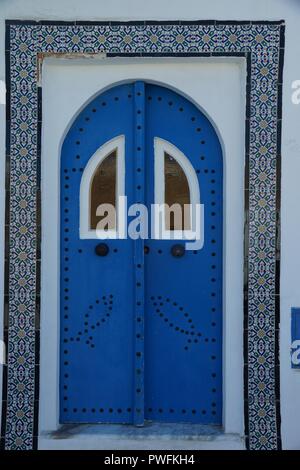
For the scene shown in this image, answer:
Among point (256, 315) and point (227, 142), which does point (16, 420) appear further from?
point (227, 142)

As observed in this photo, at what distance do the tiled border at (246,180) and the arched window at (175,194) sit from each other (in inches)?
13.7

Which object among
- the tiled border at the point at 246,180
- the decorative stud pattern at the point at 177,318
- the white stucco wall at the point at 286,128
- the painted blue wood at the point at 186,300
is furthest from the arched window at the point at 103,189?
the white stucco wall at the point at 286,128

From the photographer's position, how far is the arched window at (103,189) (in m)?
4.28

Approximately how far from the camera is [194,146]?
14.0ft

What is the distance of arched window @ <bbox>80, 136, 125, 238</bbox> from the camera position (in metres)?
4.28

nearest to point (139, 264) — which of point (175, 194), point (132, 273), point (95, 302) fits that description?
point (132, 273)

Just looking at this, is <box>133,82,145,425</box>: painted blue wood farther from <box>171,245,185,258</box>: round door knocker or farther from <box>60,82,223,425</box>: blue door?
<box>171,245,185,258</box>: round door knocker

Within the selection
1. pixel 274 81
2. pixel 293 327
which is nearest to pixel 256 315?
pixel 293 327

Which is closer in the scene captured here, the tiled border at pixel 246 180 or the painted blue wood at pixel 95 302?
the tiled border at pixel 246 180

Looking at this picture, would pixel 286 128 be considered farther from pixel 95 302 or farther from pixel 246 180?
pixel 95 302

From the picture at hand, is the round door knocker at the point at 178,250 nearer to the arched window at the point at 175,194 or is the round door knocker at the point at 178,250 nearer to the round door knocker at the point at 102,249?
Answer: the arched window at the point at 175,194

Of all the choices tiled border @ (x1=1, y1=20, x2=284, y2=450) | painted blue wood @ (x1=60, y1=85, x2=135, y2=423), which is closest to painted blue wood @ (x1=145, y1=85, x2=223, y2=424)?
painted blue wood @ (x1=60, y1=85, x2=135, y2=423)

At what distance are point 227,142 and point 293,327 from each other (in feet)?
3.42

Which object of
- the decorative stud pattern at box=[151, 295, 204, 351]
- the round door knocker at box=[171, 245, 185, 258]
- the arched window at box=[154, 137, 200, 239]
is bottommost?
the decorative stud pattern at box=[151, 295, 204, 351]
